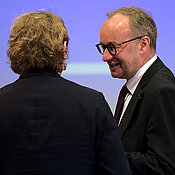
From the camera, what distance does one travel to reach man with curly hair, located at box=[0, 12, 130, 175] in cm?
107

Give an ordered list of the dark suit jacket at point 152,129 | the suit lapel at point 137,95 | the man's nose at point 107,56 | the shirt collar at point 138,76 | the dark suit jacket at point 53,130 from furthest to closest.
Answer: the man's nose at point 107,56 < the shirt collar at point 138,76 < the suit lapel at point 137,95 < the dark suit jacket at point 152,129 < the dark suit jacket at point 53,130

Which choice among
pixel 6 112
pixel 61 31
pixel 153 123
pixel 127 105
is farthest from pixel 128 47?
pixel 6 112

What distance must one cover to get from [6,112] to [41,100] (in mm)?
137

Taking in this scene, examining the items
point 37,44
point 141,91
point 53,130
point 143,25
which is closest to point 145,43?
point 143,25

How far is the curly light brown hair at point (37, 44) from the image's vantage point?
3.75 ft

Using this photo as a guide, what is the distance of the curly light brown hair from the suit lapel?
1.74 ft

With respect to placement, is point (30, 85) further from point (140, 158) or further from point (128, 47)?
point (128, 47)

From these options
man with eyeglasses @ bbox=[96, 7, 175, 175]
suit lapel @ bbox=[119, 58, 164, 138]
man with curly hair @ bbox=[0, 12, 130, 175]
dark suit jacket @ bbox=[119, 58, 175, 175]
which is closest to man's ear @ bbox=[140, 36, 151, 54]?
man with eyeglasses @ bbox=[96, 7, 175, 175]

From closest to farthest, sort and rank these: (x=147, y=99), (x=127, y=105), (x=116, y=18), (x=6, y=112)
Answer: (x=6, y=112) → (x=147, y=99) → (x=127, y=105) → (x=116, y=18)

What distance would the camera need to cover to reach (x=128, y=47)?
176 cm

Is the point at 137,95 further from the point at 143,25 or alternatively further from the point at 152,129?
the point at 143,25

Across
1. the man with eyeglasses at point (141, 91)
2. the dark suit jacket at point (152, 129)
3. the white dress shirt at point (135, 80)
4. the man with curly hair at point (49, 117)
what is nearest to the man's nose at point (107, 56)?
the man with eyeglasses at point (141, 91)

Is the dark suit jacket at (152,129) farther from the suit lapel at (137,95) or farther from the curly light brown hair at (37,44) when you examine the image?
the curly light brown hair at (37,44)

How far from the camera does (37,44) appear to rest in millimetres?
1140
